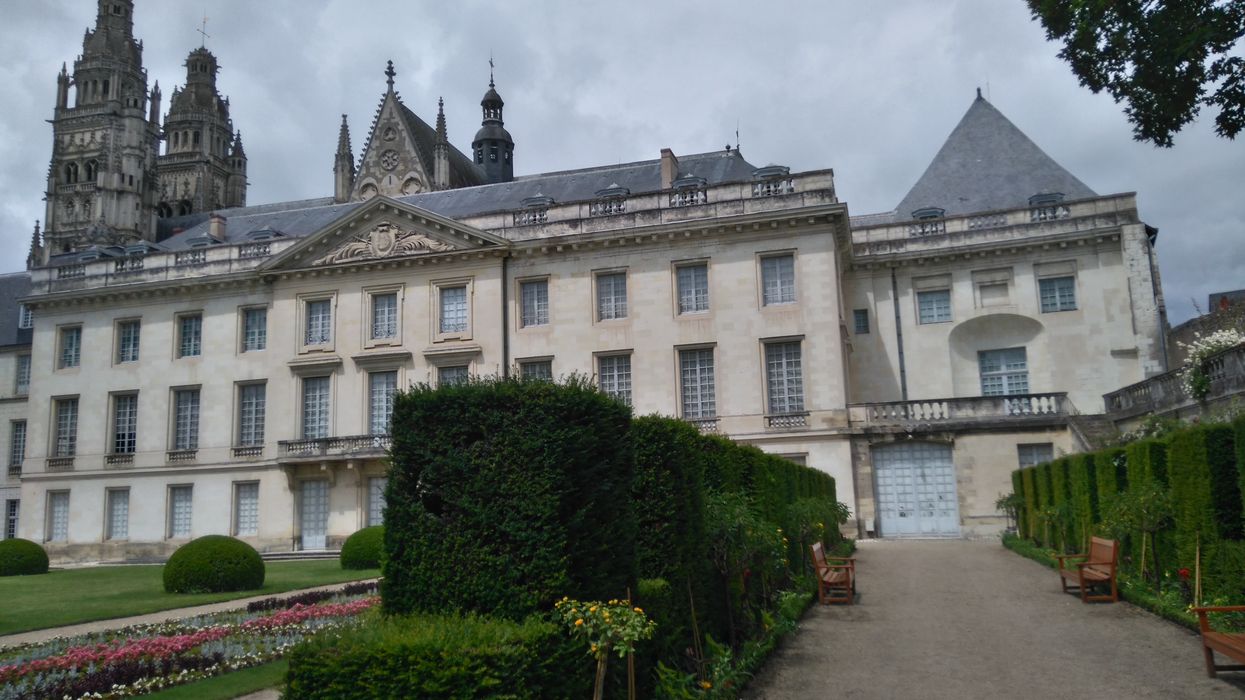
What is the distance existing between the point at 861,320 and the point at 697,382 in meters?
7.04

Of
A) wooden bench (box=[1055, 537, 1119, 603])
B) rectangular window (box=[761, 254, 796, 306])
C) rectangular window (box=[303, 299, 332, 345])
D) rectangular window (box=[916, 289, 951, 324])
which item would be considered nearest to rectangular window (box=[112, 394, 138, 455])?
rectangular window (box=[303, 299, 332, 345])

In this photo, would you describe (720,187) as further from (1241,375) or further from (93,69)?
(93,69)

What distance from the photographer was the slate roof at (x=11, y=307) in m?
41.8

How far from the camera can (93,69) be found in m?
63.7

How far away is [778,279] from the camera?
93.5 feet

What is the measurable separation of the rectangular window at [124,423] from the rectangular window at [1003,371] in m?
29.7

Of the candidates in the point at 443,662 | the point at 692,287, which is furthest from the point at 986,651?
the point at 692,287

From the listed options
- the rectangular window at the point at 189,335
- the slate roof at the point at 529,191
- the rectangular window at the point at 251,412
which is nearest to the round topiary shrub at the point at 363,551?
the rectangular window at the point at 251,412

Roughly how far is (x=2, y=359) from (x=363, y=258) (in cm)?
2190

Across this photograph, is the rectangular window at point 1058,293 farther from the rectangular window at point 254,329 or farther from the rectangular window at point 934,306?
the rectangular window at point 254,329

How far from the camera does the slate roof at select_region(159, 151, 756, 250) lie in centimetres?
3406

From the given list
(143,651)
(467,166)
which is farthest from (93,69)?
(143,651)

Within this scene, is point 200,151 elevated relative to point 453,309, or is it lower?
elevated

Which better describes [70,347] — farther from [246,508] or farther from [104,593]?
[104,593]
